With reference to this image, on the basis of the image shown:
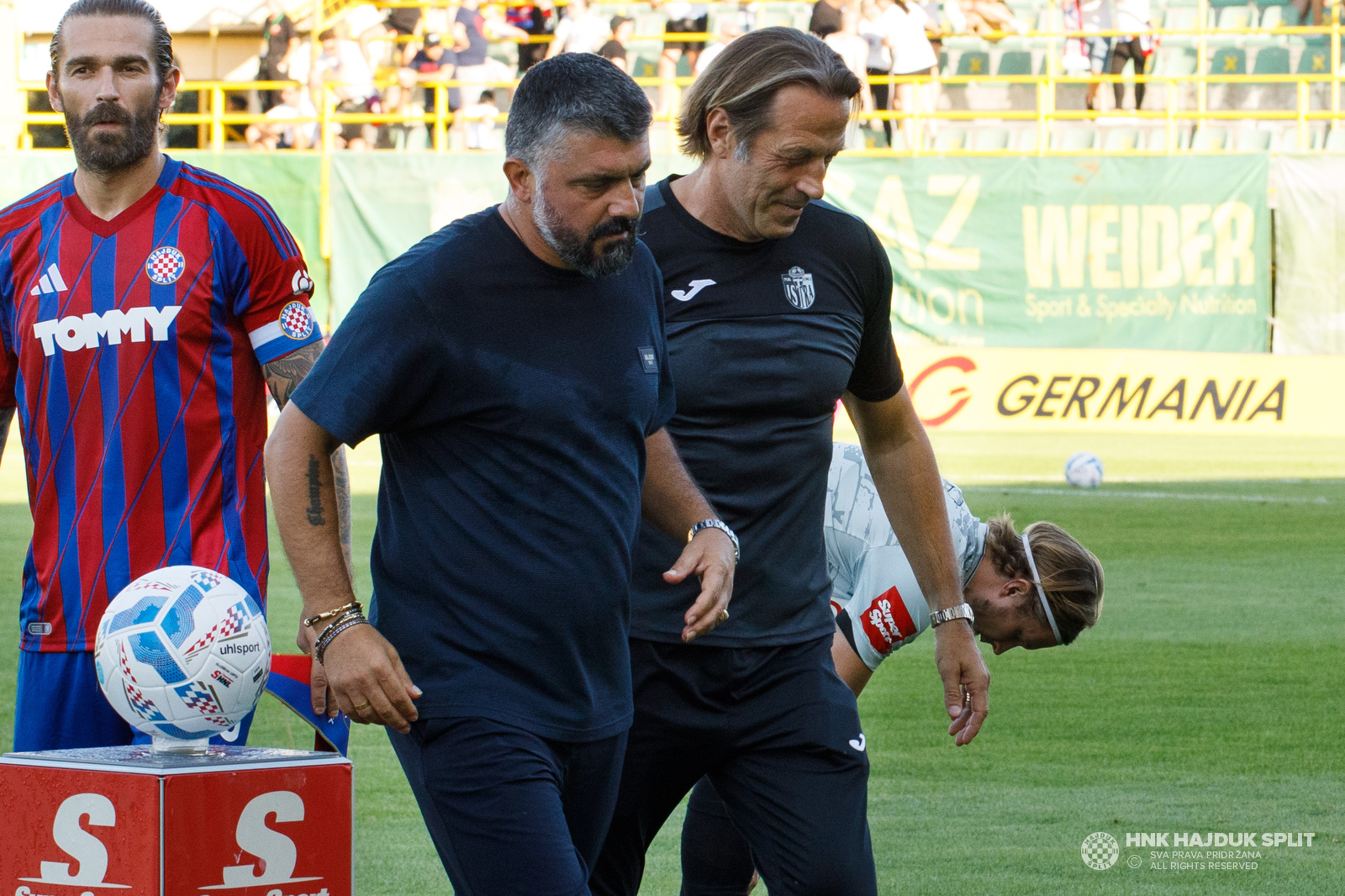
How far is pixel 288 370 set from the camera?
360 cm

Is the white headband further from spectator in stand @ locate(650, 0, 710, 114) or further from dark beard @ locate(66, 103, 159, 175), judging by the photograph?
spectator in stand @ locate(650, 0, 710, 114)

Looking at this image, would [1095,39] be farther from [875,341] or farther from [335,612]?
[335,612]

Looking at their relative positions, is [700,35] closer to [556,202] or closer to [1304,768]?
[1304,768]

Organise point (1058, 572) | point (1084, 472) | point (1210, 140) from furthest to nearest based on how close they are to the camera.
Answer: point (1210, 140) → point (1084, 472) → point (1058, 572)

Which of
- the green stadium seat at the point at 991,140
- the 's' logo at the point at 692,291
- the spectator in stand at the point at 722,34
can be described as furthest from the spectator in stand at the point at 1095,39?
the 's' logo at the point at 692,291

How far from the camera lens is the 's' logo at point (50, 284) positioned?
3.57 metres

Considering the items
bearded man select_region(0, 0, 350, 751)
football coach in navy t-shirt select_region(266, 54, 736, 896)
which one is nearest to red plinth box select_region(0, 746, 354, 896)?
football coach in navy t-shirt select_region(266, 54, 736, 896)

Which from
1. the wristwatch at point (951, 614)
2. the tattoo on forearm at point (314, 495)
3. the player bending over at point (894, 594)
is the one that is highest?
the tattoo on forearm at point (314, 495)

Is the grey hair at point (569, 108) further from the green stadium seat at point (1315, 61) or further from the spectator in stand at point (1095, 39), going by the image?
the green stadium seat at point (1315, 61)

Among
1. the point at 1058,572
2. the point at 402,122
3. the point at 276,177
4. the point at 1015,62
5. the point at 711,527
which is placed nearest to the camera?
the point at 711,527

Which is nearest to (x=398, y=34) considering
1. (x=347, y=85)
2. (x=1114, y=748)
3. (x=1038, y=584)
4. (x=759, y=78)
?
(x=347, y=85)

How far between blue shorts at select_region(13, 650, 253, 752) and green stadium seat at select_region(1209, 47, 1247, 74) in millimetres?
23212

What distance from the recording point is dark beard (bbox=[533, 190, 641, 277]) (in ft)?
9.57

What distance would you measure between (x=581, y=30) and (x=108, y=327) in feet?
67.9
